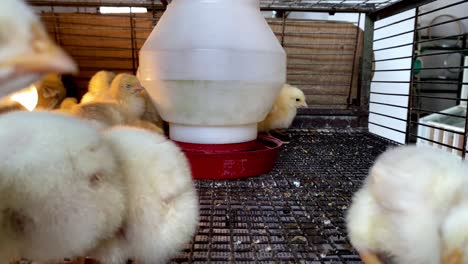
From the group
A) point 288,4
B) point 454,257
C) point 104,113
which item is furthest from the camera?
point 288,4

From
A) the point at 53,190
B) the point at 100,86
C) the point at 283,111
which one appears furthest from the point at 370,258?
the point at 100,86

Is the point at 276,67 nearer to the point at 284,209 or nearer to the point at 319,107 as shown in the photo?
the point at 284,209

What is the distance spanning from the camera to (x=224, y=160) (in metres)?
1.05

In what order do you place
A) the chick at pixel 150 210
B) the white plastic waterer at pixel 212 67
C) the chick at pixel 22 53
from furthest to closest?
the white plastic waterer at pixel 212 67, the chick at pixel 150 210, the chick at pixel 22 53

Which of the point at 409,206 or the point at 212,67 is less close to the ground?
the point at 212,67

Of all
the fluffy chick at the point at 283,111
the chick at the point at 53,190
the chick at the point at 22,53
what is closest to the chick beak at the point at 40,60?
the chick at the point at 22,53

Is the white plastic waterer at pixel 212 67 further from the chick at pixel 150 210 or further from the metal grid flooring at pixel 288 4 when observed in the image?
the metal grid flooring at pixel 288 4

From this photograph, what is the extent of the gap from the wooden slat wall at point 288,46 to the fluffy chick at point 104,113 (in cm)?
66

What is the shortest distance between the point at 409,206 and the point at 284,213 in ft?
1.19

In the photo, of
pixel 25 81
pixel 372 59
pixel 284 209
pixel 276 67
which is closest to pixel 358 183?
pixel 284 209

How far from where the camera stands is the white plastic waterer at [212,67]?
97cm

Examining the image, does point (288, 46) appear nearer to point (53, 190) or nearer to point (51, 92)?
point (51, 92)

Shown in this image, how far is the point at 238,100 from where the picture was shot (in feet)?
3.37

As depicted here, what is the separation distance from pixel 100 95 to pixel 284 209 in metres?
1.06
